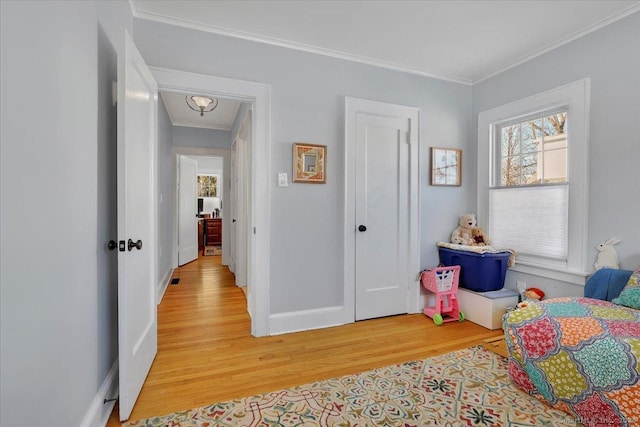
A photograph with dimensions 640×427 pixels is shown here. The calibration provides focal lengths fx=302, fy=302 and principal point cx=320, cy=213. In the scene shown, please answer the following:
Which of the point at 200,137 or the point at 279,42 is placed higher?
the point at 279,42

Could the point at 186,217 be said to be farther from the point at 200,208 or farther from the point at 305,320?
the point at 305,320

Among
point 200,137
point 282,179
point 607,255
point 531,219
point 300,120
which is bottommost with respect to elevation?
point 607,255

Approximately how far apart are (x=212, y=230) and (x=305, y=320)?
6.12 metres

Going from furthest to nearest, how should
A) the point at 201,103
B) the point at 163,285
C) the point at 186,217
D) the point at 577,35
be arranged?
the point at 186,217
the point at 163,285
the point at 201,103
the point at 577,35

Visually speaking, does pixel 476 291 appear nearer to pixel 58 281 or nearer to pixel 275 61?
pixel 275 61

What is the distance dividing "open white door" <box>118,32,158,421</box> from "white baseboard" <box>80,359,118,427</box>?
0.09 meters

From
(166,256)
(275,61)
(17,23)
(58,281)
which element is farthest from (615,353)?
(166,256)

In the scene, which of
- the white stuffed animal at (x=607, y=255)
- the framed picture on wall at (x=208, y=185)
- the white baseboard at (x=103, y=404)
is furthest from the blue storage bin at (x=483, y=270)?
the framed picture on wall at (x=208, y=185)

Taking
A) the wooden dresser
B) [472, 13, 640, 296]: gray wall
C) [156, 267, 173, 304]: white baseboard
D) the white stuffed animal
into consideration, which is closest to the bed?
the white stuffed animal

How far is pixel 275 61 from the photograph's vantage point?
267cm

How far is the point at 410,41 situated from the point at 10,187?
285cm

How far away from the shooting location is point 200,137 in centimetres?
521

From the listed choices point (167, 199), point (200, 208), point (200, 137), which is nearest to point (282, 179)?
point (167, 199)

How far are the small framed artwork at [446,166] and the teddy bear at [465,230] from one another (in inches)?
16.0
